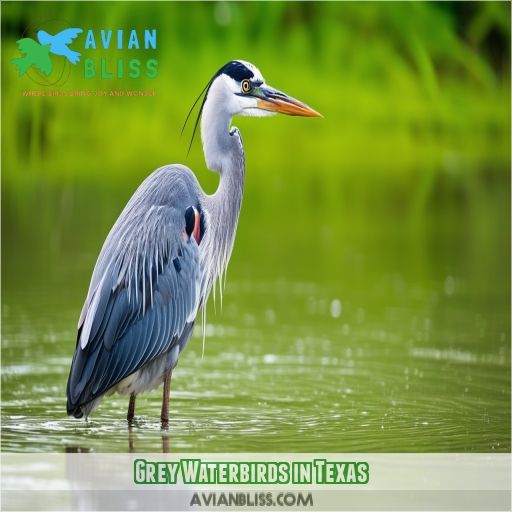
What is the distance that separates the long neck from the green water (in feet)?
2.09

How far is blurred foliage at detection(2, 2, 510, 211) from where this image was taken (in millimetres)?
15188

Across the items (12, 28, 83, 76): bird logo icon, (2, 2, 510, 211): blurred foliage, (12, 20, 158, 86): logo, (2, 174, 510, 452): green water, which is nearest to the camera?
(2, 174, 510, 452): green water

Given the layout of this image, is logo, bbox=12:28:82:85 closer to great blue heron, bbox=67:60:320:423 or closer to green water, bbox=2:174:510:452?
green water, bbox=2:174:510:452

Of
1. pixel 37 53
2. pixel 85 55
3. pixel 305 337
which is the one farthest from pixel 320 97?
pixel 305 337

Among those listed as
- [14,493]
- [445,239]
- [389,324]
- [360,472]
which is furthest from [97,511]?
[445,239]

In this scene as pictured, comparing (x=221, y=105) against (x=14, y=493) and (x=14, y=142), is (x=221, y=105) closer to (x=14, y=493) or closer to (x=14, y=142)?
(x=14, y=493)

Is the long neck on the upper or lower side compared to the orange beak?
lower

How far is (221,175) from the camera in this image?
18.8ft

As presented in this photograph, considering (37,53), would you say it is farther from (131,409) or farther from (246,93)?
(131,409)

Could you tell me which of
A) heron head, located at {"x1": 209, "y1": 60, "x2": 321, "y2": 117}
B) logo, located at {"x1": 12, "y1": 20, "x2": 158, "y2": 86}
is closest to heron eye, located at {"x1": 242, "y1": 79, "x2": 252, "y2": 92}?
heron head, located at {"x1": 209, "y1": 60, "x2": 321, "y2": 117}

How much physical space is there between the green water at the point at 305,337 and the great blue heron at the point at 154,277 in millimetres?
225

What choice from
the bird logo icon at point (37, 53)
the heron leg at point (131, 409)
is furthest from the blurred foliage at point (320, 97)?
the heron leg at point (131, 409)

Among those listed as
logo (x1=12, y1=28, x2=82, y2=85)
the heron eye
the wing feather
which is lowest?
the wing feather

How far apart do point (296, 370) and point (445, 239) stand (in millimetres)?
5025
